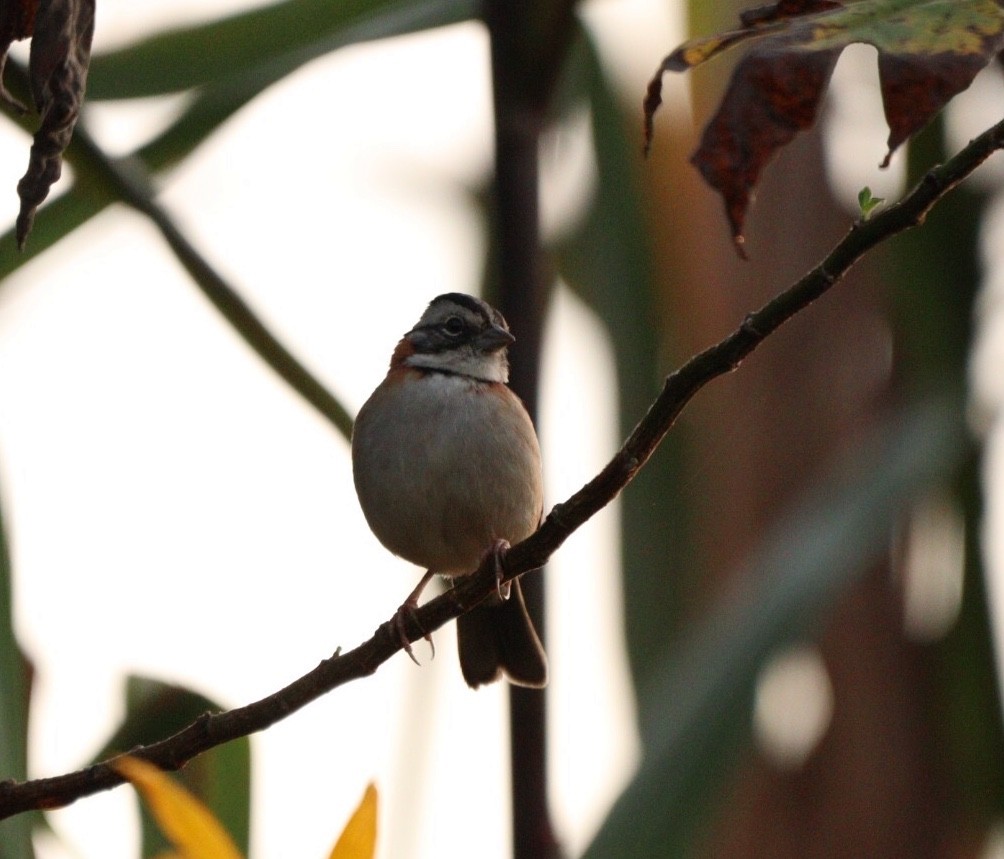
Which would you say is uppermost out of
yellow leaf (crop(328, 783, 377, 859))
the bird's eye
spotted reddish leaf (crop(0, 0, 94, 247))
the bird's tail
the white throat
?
spotted reddish leaf (crop(0, 0, 94, 247))

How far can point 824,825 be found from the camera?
4.41m

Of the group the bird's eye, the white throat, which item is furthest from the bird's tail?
the bird's eye

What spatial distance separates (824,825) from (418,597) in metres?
1.35

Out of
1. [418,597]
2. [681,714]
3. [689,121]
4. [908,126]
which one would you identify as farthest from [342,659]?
[689,121]

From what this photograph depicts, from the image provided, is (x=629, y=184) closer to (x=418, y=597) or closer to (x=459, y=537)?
(x=459, y=537)

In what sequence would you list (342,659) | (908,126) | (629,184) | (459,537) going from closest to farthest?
(908,126), (342,659), (629,184), (459,537)

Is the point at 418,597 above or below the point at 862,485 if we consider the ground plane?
below

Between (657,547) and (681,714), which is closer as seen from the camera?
(681,714)

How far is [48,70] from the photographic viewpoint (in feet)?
4.59

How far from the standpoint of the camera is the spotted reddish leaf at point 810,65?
38.4 inches

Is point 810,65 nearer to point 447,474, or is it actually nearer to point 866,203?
point 866,203

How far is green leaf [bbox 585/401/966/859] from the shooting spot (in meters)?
2.19

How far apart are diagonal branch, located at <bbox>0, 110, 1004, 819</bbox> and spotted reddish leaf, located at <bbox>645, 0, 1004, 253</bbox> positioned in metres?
0.27

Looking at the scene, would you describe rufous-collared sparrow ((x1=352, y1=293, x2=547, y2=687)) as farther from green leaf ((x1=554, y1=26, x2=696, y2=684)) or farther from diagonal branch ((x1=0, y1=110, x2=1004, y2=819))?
diagonal branch ((x1=0, y1=110, x2=1004, y2=819))
